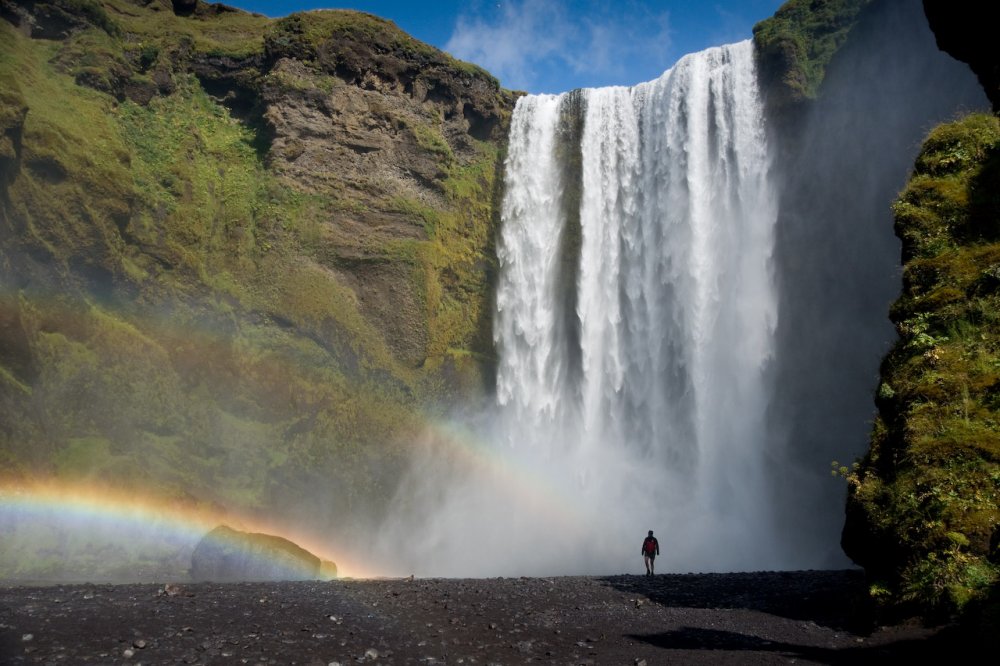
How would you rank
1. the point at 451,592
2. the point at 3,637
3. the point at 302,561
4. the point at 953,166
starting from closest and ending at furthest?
the point at 3,637 → the point at 953,166 → the point at 451,592 → the point at 302,561

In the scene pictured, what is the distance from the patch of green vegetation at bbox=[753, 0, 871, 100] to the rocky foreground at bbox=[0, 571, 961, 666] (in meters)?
28.2

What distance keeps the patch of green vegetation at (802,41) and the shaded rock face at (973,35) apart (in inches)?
934

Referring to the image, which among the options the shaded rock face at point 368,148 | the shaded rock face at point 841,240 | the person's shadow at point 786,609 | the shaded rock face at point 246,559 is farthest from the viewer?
the shaded rock face at point 368,148

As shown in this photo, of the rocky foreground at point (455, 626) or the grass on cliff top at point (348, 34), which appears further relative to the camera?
the grass on cliff top at point (348, 34)

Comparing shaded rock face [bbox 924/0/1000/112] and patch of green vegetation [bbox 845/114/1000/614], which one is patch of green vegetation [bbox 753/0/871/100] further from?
patch of green vegetation [bbox 845/114/1000/614]

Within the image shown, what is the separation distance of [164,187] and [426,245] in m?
14.1

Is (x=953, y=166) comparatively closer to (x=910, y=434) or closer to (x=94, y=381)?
(x=910, y=434)

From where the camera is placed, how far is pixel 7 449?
1032 inches

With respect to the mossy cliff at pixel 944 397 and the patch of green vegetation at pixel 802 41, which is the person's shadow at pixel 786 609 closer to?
the mossy cliff at pixel 944 397

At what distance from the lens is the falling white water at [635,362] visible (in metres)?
Result: 36.4

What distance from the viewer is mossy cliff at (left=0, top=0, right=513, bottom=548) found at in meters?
29.7

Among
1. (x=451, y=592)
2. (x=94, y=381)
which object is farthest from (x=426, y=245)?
(x=451, y=592)

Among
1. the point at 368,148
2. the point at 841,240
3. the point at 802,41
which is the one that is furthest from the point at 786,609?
the point at 368,148

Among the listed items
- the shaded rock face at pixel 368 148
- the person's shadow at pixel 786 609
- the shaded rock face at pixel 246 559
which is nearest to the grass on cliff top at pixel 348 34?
the shaded rock face at pixel 368 148
